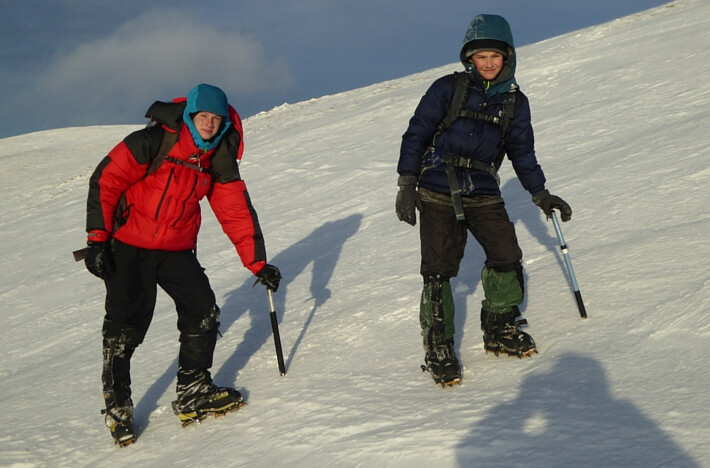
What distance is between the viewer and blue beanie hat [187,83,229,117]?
3.96 meters

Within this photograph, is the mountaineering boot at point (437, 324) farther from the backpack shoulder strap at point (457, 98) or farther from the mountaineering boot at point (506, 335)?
the backpack shoulder strap at point (457, 98)

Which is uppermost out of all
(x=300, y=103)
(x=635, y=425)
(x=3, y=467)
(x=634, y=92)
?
(x=300, y=103)

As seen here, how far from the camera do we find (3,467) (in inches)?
164

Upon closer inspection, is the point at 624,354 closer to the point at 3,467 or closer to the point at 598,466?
the point at 598,466

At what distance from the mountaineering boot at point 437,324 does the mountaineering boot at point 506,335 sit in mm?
293

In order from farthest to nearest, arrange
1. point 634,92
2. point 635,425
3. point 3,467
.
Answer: point 634,92 → point 3,467 → point 635,425

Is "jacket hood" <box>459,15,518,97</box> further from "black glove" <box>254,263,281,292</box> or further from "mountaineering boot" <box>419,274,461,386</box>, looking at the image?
"black glove" <box>254,263,281,292</box>

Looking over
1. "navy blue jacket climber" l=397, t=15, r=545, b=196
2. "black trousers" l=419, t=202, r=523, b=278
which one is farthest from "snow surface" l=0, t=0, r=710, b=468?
"navy blue jacket climber" l=397, t=15, r=545, b=196

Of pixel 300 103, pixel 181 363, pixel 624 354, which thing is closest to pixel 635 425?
pixel 624 354

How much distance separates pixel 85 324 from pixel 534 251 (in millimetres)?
4751

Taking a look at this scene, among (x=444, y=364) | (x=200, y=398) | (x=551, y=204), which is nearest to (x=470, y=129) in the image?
(x=551, y=204)

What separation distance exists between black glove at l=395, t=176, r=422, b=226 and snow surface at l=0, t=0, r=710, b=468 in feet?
3.31

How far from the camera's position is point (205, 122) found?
401 centimetres

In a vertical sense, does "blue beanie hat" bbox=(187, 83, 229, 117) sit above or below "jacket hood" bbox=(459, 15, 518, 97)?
above
